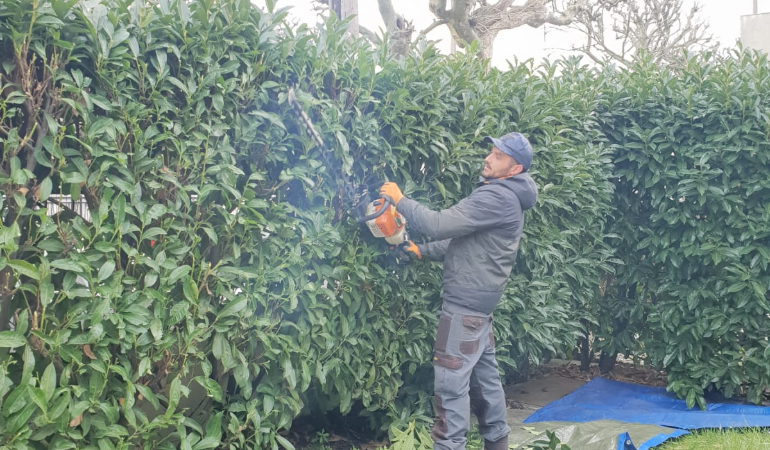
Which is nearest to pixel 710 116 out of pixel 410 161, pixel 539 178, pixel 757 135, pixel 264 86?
pixel 757 135

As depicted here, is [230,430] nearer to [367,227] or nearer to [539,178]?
[367,227]

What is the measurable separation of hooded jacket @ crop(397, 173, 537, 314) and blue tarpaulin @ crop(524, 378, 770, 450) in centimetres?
143

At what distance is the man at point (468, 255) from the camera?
3.41m

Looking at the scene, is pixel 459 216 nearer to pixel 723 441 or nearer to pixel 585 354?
pixel 723 441

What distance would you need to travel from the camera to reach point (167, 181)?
107 inches

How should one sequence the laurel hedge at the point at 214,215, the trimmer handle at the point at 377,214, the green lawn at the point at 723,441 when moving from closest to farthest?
the laurel hedge at the point at 214,215 < the trimmer handle at the point at 377,214 < the green lawn at the point at 723,441

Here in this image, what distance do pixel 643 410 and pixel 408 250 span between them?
2645 millimetres

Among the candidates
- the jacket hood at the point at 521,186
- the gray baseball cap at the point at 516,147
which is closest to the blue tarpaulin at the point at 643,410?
the jacket hood at the point at 521,186

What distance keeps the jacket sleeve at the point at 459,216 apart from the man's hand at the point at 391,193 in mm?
30

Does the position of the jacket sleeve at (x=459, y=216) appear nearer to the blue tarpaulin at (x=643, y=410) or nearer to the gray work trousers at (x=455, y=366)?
the gray work trousers at (x=455, y=366)

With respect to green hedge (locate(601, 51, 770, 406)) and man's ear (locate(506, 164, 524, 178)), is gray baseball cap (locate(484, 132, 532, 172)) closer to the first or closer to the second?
man's ear (locate(506, 164, 524, 178))

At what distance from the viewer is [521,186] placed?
3.59 metres

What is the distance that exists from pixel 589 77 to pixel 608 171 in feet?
2.79

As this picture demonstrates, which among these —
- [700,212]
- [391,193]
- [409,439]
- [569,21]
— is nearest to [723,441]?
[700,212]
